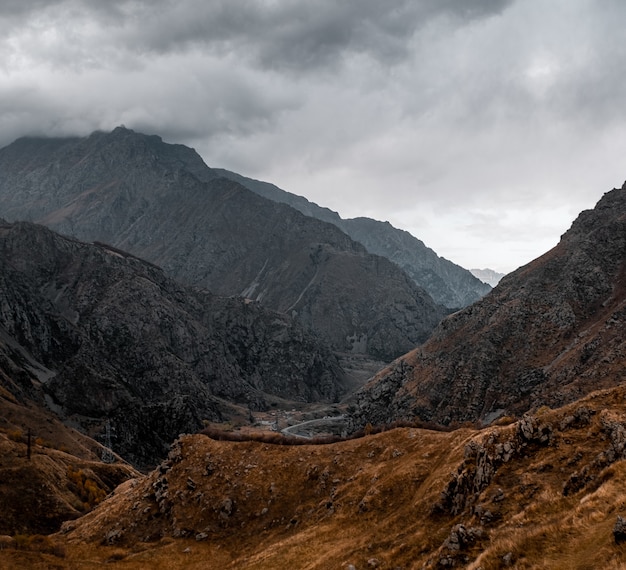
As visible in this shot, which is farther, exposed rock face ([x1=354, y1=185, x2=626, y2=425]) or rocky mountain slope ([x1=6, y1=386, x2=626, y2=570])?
exposed rock face ([x1=354, y1=185, x2=626, y2=425])

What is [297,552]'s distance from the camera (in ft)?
144

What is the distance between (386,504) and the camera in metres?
47.4

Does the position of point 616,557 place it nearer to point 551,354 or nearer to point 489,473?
point 489,473

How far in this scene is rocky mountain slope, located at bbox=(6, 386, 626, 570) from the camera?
24.9 meters

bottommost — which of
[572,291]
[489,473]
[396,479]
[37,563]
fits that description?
[37,563]

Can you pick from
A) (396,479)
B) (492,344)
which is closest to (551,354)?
(492,344)

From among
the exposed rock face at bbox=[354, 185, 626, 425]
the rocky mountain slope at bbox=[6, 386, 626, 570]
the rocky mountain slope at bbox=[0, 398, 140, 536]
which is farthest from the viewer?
the exposed rock face at bbox=[354, 185, 626, 425]

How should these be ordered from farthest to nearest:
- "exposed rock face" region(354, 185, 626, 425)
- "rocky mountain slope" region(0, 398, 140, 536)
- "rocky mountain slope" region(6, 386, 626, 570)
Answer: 1. "exposed rock face" region(354, 185, 626, 425)
2. "rocky mountain slope" region(0, 398, 140, 536)
3. "rocky mountain slope" region(6, 386, 626, 570)

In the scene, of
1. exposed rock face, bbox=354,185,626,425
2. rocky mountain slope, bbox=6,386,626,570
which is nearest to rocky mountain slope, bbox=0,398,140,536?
rocky mountain slope, bbox=6,386,626,570

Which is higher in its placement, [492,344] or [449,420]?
[492,344]

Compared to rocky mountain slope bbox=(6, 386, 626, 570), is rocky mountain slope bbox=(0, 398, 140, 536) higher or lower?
lower

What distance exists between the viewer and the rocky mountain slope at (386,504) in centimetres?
2494

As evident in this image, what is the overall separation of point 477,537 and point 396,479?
22.9 meters

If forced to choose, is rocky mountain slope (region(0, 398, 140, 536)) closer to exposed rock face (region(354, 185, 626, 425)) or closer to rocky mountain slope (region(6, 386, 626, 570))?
rocky mountain slope (region(6, 386, 626, 570))
